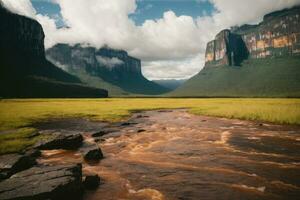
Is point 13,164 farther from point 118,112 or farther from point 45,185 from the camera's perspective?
point 118,112

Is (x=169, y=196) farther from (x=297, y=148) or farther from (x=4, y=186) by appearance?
(x=297, y=148)

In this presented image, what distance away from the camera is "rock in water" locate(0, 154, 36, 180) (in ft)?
46.3

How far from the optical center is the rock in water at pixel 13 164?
46.3 ft

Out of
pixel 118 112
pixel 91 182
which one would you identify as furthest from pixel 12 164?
pixel 118 112

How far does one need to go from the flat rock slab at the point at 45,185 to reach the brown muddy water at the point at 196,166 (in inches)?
41.7

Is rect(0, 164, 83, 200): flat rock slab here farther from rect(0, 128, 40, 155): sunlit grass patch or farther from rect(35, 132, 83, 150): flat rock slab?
rect(0, 128, 40, 155): sunlit grass patch

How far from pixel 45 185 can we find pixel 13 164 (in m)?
4.55

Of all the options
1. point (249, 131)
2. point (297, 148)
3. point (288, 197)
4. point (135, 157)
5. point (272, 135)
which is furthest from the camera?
point (249, 131)

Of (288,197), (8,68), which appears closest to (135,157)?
(288,197)

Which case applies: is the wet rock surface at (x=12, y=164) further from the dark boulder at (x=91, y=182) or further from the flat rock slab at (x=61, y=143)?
the flat rock slab at (x=61, y=143)

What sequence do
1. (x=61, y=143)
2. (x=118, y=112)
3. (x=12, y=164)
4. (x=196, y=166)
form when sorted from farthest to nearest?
1. (x=118, y=112)
2. (x=61, y=143)
3. (x=196, y=166)
4. (x=12, y=164)

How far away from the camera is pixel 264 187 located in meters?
13.7

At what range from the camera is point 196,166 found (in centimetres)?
1795

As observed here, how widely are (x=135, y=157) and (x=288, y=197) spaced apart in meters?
11.1
